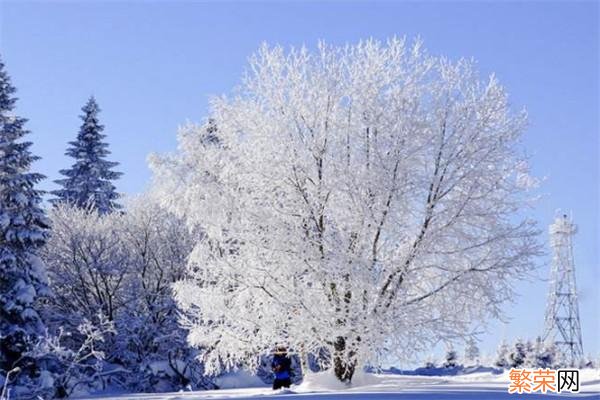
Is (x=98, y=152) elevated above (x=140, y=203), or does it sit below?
above

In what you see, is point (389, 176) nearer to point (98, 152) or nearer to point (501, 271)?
point (501, 271)

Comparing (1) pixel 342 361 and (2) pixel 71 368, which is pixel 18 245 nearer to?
(2) pixel 71 368

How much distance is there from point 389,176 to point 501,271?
332cm

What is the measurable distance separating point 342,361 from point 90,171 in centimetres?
3224

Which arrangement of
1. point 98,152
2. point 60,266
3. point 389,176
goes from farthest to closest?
point 98,152 → point 60,266 → point 389,176

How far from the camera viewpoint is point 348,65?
16.9 metres

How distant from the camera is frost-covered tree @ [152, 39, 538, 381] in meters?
15.6

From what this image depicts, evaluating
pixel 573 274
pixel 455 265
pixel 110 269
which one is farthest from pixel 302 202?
pixel 573 274

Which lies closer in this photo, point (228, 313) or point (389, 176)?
point (389, 176)

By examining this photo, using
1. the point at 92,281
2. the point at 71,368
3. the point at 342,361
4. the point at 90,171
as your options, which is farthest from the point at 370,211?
the point at 90,171

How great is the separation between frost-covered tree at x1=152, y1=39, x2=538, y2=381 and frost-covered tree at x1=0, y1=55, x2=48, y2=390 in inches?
438

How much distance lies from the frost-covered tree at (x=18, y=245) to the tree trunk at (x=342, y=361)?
12.7m

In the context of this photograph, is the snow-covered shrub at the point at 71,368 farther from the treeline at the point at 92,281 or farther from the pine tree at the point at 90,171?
the pine tree at the point at 90,171

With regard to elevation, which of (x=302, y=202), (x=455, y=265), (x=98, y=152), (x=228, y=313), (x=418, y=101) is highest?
(x=98, y=152)
